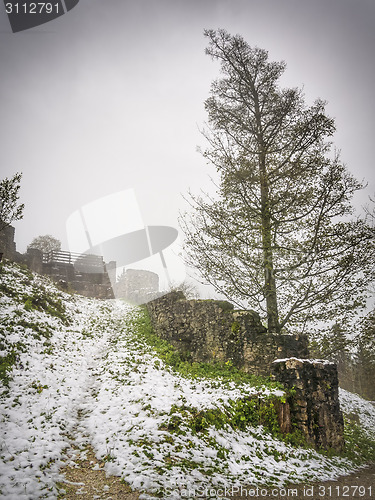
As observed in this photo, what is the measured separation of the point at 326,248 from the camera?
8.35 m

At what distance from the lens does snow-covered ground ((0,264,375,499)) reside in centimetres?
457

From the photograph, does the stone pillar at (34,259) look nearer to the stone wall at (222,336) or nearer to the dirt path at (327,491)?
the stone wall at (222,336)

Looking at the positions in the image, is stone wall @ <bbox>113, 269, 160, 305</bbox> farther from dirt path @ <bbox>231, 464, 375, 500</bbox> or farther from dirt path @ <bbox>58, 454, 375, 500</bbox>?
dirt path @ <bbox>231, 464, 375, 500</bbox>

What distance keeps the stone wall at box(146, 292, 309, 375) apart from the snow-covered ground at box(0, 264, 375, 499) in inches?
64.1

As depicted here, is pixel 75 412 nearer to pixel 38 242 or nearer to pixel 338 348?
pixel 338 348

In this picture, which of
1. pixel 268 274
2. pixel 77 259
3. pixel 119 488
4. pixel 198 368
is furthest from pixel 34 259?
pixel 119 488

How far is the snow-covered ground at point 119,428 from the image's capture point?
15.0 ft

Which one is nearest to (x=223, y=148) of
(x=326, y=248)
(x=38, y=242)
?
(x=326, y=248)

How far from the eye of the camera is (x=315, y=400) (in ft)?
24.9

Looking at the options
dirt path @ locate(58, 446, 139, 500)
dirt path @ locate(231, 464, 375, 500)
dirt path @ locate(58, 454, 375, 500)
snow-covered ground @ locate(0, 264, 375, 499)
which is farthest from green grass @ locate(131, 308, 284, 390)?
dirt path @ locate(58, 446, 139, 500)

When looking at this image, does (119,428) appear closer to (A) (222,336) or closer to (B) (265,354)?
(B) (265,354)

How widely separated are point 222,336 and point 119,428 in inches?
221

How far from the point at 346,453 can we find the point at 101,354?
9.56m

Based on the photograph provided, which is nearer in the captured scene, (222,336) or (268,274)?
(268,274)
